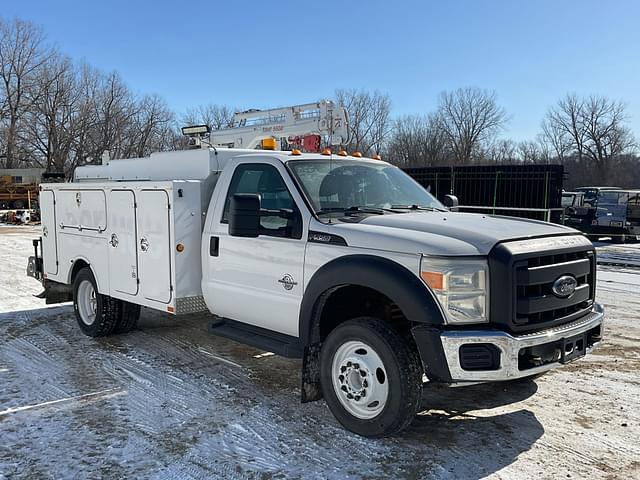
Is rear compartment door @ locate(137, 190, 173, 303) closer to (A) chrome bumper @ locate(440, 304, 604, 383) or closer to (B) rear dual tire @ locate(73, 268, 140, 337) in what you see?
(B) rear dual tire @ locate(73, 268, 140, 337)

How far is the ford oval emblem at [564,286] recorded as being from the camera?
12.9 ft

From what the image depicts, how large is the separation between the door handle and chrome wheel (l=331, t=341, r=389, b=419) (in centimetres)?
167

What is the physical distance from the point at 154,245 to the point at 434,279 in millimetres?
3189

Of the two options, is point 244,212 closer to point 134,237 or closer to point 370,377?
point 370,377

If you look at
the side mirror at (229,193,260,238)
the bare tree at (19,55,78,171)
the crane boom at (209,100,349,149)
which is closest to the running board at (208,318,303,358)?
the side mirror at (229,193,260,238)

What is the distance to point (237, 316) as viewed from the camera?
5195 mm

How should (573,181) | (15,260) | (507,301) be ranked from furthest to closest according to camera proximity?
(573,181), (15,260), (507,301)

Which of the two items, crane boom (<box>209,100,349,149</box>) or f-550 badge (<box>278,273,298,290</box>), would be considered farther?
crane boom (<box>209,100,349,149</box>)

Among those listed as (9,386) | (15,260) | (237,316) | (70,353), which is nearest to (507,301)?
(237,316)

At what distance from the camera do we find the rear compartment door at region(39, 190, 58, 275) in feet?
25.1

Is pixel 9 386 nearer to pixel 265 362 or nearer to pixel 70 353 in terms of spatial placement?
pixel 70 353

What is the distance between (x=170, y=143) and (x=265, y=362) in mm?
53380

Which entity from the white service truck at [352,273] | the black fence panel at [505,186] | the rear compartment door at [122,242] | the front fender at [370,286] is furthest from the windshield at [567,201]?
the front fender at [370,286]

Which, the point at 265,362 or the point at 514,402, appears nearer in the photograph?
the point at 514,402
